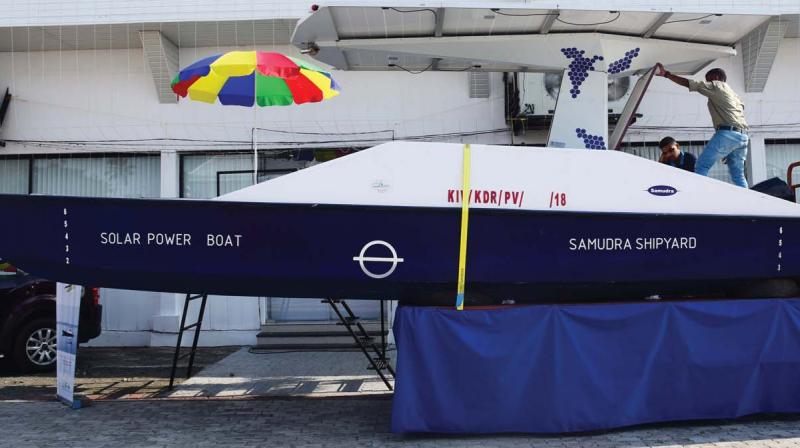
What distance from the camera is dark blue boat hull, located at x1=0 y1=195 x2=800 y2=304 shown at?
452cm

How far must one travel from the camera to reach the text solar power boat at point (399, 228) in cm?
453

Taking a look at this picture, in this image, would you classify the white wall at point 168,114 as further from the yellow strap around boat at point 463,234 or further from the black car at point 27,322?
the yellow strap around boat at point 463,234

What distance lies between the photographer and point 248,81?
6359mm

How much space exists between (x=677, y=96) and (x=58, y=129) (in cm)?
855

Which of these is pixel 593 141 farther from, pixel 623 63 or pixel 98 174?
pixel 98 174

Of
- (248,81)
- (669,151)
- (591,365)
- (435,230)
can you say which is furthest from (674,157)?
(248,81)

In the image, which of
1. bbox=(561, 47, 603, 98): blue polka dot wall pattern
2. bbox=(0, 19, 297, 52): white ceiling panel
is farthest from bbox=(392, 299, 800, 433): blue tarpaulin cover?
bbox=(0, 19, 297, 52): white ceiling panel

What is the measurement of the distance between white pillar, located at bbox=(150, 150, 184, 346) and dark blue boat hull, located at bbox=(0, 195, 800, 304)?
4367mm

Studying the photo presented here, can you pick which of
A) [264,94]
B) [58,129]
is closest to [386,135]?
[264,94]

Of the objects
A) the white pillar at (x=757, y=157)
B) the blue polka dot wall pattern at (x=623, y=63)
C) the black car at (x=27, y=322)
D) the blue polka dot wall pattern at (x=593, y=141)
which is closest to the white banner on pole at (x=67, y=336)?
the black car at (x=27, y=322)

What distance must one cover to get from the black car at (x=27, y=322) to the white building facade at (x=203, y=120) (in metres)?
1.62

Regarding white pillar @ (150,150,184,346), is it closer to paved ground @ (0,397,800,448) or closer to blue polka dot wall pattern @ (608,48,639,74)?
paved ground @ (0,397,800,448)

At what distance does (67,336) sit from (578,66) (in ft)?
16.5

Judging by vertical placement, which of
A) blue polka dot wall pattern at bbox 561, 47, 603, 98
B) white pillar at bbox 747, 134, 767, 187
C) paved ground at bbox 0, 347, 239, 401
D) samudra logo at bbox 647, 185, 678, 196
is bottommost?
paved ground at bbox 0, 347, 239, 401
